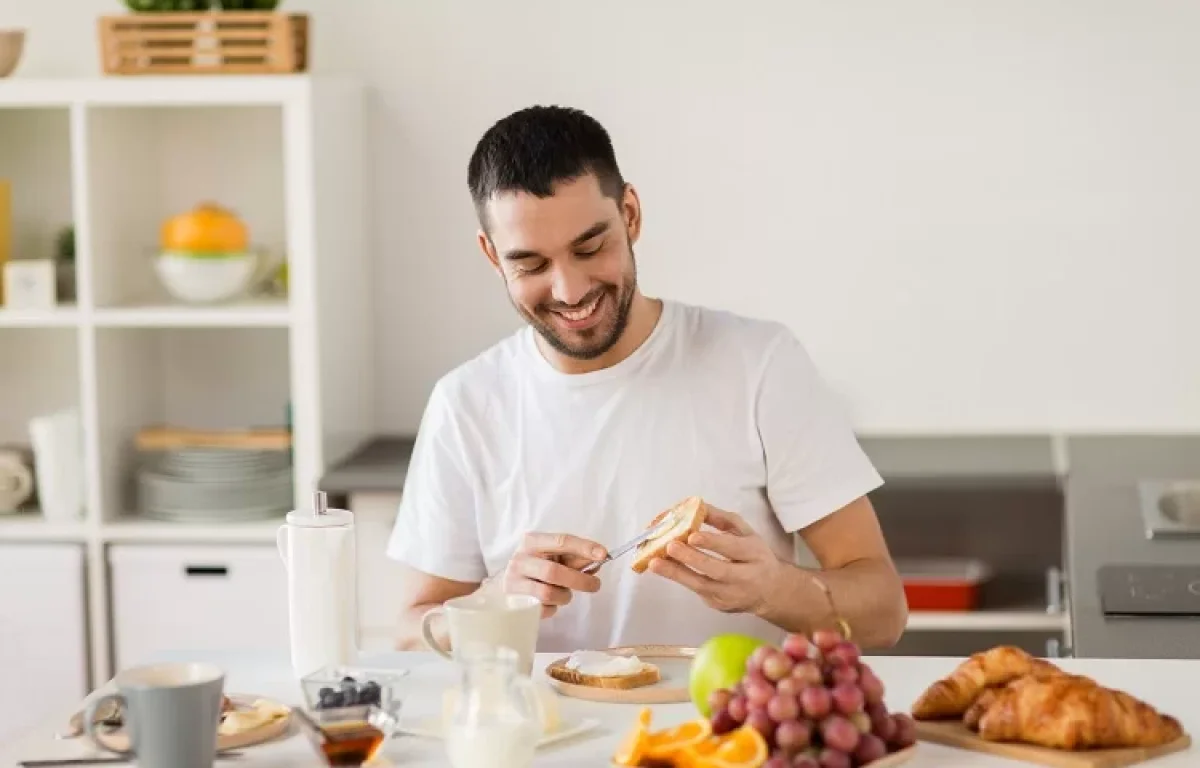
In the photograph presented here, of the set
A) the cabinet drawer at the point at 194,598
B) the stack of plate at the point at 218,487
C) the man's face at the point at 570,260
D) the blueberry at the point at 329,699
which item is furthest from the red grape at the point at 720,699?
the stack of plate at the point at 218,487

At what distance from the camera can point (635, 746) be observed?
160 centimetres

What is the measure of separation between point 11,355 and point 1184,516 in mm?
2581

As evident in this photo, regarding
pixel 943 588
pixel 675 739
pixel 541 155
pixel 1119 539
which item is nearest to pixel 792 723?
pixel 675 739

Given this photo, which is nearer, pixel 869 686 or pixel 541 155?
pixel 869 686

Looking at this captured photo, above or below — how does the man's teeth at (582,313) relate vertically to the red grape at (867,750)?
above

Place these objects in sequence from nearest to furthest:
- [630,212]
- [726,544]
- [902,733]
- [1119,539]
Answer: [902,733], [726,544], [630,212], [1119,539]

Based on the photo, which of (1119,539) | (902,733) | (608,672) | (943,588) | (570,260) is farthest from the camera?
(943,588)

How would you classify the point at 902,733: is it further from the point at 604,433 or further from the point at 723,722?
the point at 604,433

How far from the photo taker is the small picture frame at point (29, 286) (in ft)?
12.0

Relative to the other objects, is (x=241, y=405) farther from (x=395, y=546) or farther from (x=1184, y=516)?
(x=1184, y=516)

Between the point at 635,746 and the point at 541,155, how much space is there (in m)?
0.93

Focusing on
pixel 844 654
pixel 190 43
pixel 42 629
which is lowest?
pixel 42 629

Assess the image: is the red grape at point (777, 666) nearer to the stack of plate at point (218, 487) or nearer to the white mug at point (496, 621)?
the white mug at point (496, 621)

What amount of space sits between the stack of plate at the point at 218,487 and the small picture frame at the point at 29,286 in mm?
425
